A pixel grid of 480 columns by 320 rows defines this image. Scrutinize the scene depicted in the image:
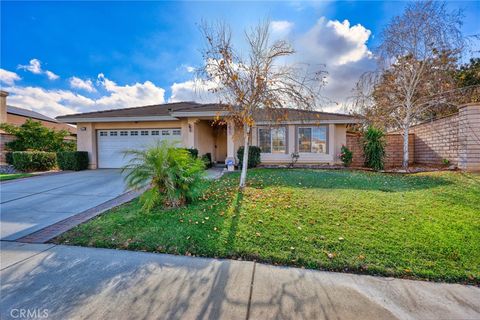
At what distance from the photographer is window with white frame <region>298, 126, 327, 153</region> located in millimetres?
12109

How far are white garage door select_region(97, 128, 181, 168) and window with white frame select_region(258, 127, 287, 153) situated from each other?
4.90 meters

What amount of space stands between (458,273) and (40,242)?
5.90 meters

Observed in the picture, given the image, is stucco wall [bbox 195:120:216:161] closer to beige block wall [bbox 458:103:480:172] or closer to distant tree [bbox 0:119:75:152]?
distant tree [bbox 0:119:75:152]

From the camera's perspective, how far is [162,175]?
4.47 metres

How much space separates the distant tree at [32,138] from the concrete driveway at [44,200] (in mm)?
6673

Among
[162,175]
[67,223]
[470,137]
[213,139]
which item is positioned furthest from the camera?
[213,139]

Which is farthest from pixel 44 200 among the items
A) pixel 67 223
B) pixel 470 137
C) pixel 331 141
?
pixel 470 137

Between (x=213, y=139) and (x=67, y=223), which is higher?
(x=213, y=139)

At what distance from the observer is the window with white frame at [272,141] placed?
12375 mm

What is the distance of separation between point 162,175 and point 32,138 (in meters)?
14.8

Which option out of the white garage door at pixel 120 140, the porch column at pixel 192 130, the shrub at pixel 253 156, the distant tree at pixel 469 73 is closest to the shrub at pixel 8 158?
the white garage door at pixel 120 140

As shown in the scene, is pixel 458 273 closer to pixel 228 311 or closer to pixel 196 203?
pixel 228 311

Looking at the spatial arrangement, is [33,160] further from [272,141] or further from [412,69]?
[412,69]

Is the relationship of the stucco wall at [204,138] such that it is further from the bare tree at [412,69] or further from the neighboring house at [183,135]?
the bare tree at [412,69]
